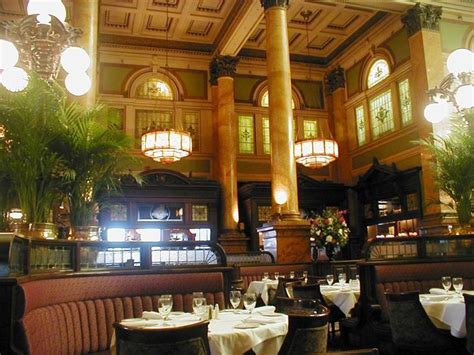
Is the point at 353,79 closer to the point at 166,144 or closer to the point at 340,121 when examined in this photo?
the point at 340,121

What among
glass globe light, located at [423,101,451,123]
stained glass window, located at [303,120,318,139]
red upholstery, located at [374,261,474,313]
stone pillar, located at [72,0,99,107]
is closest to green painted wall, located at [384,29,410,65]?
stained glass window, located at [303,120,318,139]

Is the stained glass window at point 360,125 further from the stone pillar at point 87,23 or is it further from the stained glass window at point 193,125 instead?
the stone pillar at point 87,23

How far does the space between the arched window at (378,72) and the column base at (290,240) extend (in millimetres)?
6134

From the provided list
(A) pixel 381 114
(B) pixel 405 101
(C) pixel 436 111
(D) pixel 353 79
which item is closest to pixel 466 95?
(C) pixel 436 111

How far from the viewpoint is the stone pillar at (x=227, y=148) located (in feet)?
43.0

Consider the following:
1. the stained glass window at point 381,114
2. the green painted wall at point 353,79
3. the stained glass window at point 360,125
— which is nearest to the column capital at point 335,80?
the green painted wall at point 353,79

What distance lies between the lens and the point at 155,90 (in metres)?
14.3

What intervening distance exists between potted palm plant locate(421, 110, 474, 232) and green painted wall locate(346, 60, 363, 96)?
20.9ft

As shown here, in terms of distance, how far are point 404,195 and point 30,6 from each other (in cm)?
956

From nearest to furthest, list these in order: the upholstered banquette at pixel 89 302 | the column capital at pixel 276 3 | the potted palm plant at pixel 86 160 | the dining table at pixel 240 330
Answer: the upholstered banquette at pixel 89 302 < the dining table at pixel 240 330 < the potted palm plant at pixel 86 160 < the column capital at pixel 276 3

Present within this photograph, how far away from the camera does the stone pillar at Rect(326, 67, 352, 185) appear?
1478 cm

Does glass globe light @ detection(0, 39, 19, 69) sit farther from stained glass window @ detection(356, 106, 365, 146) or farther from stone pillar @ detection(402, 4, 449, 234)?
stained glass window @ detection(356, 106, 365, 146)

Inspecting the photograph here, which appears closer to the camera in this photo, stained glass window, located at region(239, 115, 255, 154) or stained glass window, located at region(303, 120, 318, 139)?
stained glass window, located at region(239, 115, 255, 154)

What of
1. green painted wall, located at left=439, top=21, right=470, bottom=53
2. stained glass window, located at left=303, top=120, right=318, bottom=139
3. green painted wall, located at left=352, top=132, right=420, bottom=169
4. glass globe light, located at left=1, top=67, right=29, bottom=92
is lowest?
glass globe light, located at left=1, top=67, right=29, bottom=92
